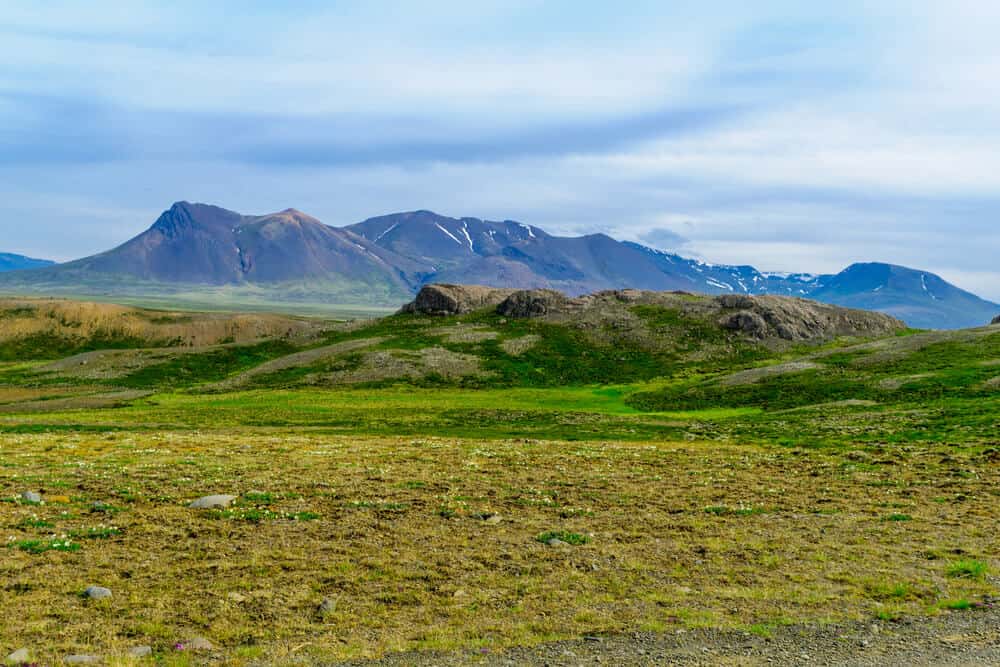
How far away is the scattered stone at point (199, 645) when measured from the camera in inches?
602

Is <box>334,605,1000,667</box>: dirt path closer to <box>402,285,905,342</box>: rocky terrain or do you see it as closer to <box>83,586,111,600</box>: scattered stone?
<box>83,586,111,600</box>: scattered stone

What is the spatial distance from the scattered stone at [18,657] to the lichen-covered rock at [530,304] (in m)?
173

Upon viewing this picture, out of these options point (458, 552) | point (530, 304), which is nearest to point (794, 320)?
point (530, 304)

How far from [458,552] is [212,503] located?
11.6m

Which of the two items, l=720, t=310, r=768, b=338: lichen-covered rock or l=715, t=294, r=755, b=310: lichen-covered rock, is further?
l=715, t=294, r=755, b=310: lichen-covered rock

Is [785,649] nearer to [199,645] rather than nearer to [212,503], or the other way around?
[199,645]

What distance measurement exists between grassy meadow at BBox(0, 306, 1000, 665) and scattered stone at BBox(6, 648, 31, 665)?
0.25 metres

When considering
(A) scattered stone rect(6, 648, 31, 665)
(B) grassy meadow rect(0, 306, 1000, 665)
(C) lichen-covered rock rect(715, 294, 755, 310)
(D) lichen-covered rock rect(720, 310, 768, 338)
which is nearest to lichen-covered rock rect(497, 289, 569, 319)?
A: (C) lichen-covered rock rect(715, 294, 755, 310)

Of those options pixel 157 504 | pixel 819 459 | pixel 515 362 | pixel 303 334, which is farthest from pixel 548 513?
pixel 303 334

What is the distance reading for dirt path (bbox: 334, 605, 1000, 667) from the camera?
1499cm

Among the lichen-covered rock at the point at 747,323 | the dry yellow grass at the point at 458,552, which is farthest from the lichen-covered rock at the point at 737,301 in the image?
the dry yellow grass at the point at 458,552

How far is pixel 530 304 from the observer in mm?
190250

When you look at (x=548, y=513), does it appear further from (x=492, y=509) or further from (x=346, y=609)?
(x=346, y=609)

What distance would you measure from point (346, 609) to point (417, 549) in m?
5.29
